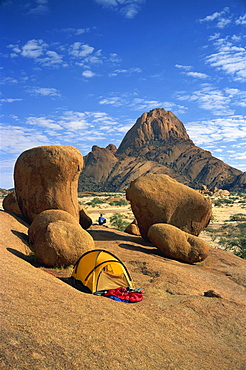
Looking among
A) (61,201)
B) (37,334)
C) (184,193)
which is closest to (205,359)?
(37,334)

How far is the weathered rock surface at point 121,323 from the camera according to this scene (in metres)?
4.43

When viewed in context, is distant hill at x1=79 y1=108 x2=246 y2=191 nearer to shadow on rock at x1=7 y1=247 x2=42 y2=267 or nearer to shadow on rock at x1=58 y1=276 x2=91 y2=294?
shadow on rock at x1=7 y1=247 x2=42 y2=267

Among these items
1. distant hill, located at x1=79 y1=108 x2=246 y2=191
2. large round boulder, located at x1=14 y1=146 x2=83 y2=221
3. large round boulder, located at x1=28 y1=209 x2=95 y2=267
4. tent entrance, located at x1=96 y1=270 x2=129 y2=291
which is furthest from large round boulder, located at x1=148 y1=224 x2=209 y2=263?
distant hill, located at x1=79 y1=108 x2=246 y2=191

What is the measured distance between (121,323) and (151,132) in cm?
12789

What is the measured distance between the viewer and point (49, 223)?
11.1 meters

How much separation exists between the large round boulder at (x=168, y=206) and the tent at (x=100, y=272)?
6.16 m

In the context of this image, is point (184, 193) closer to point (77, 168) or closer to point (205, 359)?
point (77, 168)

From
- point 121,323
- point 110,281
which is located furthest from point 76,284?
point 121,323

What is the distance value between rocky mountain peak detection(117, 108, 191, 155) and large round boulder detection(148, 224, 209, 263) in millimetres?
114623

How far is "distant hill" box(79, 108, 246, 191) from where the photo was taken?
108750 millimetres

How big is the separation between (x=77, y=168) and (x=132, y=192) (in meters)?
3.10

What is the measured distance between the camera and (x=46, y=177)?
13.4m

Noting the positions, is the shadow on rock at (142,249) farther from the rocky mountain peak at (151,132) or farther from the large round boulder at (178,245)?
the rocky mountain peak at (151,132)

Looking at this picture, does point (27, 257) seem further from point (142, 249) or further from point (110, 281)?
point (142, 249)
